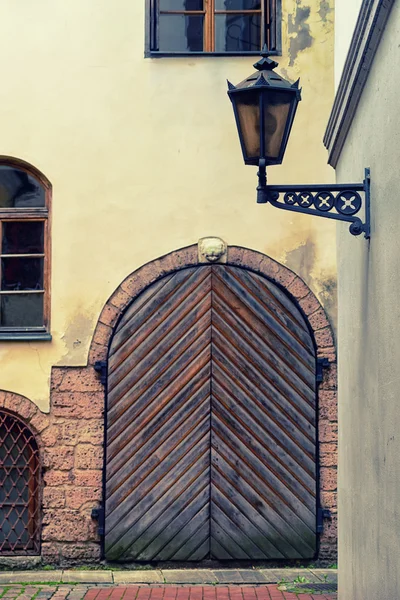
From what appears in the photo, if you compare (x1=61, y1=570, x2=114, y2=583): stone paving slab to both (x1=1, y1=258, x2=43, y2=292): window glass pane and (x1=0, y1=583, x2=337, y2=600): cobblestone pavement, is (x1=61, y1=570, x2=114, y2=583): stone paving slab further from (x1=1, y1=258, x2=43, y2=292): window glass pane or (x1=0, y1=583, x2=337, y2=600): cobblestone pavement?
(x1=1, y1=258, x2=43, y2=292): window glass pane

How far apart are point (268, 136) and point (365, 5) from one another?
84 centimetres

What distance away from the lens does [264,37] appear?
9.98 metres

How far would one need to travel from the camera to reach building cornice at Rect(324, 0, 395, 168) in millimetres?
4516

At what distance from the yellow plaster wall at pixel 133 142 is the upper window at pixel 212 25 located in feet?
0.59

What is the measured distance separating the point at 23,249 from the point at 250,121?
16.0 feet

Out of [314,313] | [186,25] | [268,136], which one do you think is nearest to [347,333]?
[268,136]

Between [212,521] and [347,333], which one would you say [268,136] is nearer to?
[347,333]

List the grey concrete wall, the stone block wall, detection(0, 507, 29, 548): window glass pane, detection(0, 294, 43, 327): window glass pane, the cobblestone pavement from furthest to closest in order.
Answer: detection(0, 294, 43, 327): window glass pane → detection(0, 507, 29, 548): window glass pane → the stone block wall → the cobblestone pavement → the grey concrete wall

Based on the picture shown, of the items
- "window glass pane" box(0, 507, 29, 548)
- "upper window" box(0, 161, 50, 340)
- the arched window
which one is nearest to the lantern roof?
"upper window" box(0, 161, 50, 340)

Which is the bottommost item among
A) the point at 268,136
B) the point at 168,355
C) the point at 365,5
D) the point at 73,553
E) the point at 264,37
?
the point at 73,553

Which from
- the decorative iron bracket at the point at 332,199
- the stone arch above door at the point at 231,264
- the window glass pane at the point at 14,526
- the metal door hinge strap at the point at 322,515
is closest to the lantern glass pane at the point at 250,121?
the decorative iron bracket at the point at 332,199

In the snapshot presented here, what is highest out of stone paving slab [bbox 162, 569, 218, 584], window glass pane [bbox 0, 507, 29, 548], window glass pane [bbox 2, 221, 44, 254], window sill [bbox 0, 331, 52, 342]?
window glass pane [bbox 2, 221, 44, 254]

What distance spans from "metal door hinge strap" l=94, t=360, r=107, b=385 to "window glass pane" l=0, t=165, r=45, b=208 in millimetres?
1592

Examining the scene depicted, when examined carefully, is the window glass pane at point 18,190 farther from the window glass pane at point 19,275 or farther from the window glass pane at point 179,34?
the window glass pane at point 179,34
